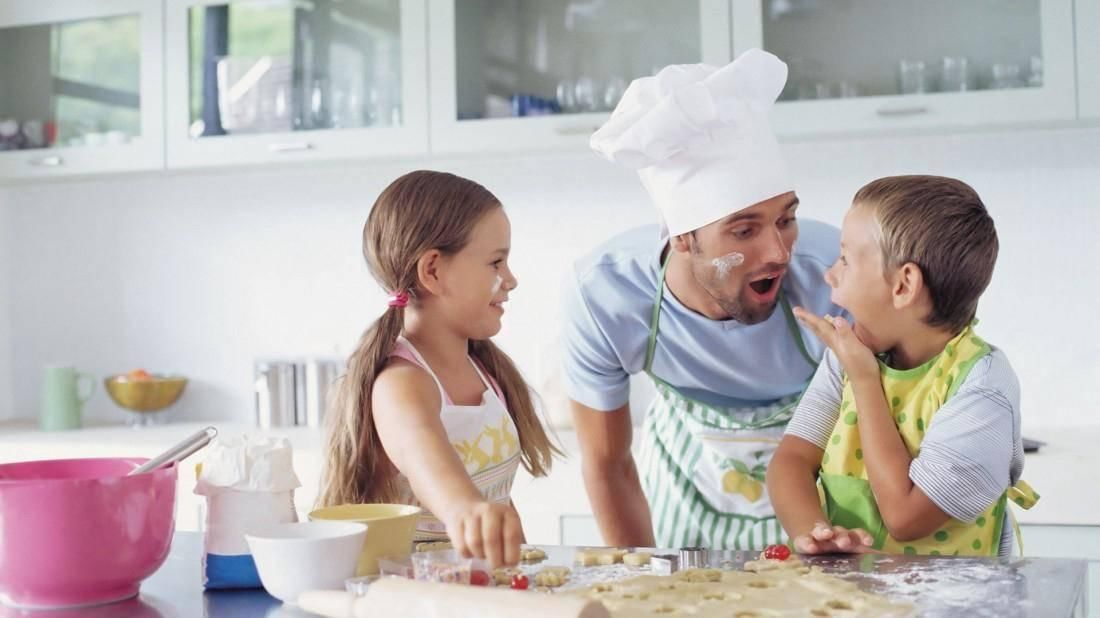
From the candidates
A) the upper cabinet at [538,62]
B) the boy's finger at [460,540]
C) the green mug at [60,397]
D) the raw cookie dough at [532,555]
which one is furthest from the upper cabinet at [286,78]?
the boy's finger at [460,540]

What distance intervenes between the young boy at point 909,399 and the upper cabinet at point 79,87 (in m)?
2.15

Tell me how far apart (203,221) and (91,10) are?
65 cm

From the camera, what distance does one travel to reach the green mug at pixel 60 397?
3354mm

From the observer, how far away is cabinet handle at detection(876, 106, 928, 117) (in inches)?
104

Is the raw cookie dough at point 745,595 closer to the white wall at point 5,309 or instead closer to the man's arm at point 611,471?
the man's arm at point 611,471

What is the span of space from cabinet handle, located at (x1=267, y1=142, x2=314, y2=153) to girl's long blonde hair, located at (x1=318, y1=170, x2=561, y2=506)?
1.52m

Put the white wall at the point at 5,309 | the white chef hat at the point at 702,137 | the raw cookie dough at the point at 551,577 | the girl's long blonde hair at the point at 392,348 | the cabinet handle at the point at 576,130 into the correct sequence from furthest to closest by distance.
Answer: the white wall at the point at 5,309 < the cabinet handle at the point at 576,130 < the white chef hat at the point at 702,137 < the girl's long blonde hair at the point at 392,348 < the raw cookie dough at the point at 551,577

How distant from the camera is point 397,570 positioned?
1.07 m

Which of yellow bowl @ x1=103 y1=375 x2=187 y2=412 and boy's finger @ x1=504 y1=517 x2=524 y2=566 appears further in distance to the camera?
→ yellow bowl @ x1=103 y1=375 x2=187 y2=412

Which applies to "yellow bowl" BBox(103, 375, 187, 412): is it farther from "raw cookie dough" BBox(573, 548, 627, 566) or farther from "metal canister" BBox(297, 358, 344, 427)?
"raw cookie dough" BBox(573, 548, 627, 566)

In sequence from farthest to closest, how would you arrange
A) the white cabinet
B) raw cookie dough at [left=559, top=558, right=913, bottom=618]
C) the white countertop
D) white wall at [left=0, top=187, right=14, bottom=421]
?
white wall at [left=0, top=187, right=14, bottom=421] < the white cabinet < the white countertop < raw cookie dough at [left=559, top=558, right=913, bottom=618]

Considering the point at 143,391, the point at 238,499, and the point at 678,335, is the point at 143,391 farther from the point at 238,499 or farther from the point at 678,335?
the point at 238,499

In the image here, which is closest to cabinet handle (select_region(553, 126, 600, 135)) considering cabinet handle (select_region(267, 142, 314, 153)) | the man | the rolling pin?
cabinet handle (select_region(267, 142, 314, 153))

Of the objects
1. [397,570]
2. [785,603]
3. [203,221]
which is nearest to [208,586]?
[397,570]
